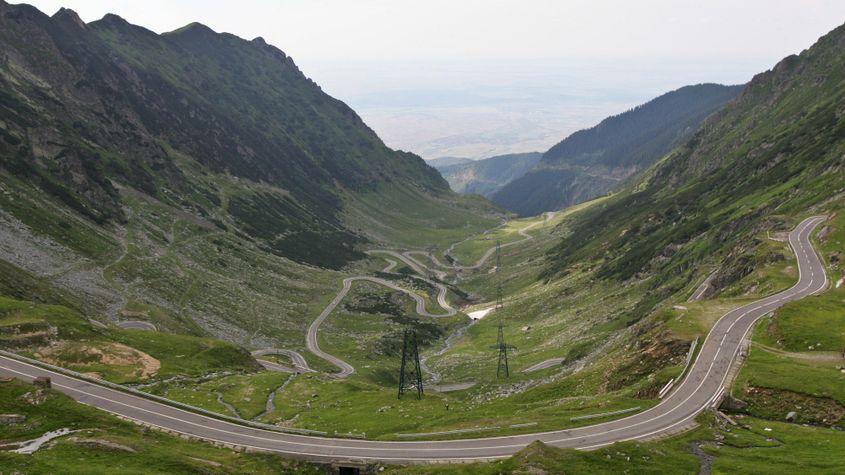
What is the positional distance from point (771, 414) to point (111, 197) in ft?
634

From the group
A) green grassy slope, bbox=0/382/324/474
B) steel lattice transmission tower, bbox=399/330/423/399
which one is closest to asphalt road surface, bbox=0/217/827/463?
green grassy slope, bbox=0/382/324/474

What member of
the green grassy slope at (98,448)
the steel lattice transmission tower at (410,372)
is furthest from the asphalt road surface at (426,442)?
the steel lattice transmission tower at (410,372)

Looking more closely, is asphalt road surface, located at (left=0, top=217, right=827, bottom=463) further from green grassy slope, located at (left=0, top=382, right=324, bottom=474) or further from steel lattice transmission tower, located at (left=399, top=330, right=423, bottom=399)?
steel lattice transmission tower, located at (left=399, top=330, right=423, bottom=399)

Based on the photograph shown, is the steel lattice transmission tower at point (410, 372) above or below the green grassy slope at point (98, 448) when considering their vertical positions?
below

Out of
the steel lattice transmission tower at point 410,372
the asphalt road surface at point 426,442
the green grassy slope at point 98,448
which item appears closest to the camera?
the green grassy slope at point 98,448

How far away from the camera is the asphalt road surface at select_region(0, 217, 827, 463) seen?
5434 centimetres

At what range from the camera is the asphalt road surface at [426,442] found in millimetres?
54344

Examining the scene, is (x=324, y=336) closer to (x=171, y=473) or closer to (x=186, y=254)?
(x=186, y=254)

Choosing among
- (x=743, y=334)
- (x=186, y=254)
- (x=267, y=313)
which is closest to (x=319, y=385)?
(x=743, y=334)

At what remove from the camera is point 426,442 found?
58.3 m

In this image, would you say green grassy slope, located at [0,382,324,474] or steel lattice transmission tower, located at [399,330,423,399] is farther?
steel lattice transmission tower, located at [399,330,423,399]

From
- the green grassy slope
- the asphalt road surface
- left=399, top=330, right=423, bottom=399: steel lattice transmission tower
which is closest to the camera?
the green grassy slope

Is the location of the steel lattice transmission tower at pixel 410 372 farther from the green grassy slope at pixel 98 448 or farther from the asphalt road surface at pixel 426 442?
the green grassy slope at pixel 98 448

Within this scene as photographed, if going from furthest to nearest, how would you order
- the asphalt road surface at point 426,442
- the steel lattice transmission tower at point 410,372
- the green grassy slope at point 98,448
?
the steel lattice transmission tower at point 410,372, the asphalt road surface at point 426,442, the green grassy slope at point 98,448
